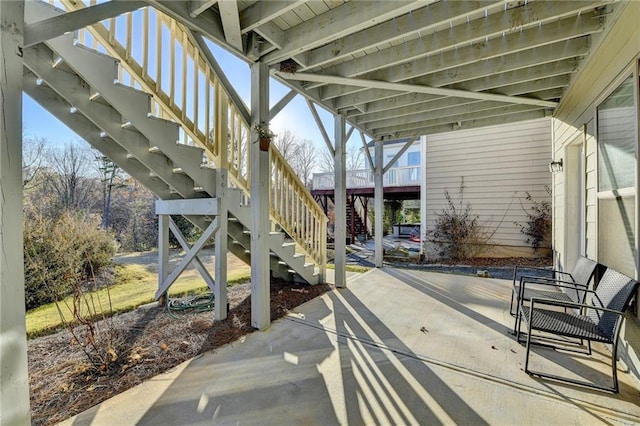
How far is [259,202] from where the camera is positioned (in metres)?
2.97

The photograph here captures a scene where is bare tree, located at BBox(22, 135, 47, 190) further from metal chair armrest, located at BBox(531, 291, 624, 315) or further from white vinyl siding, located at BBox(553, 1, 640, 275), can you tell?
white vinyl siding, located at BBox(553, 1, 640, 275)

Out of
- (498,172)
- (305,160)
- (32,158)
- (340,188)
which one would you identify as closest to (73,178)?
(32,158)

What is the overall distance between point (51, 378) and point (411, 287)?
4.25 meters

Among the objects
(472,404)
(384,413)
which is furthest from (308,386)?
(472,404)

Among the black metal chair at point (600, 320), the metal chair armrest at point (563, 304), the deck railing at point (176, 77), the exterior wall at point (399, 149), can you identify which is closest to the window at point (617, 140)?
the black metal chair at point (600, 320)

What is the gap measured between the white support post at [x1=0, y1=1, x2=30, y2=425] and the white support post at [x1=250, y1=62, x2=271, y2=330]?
1820mm

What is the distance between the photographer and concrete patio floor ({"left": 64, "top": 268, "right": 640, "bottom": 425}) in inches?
68.2

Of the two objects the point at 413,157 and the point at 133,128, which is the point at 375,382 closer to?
the point at 133,128

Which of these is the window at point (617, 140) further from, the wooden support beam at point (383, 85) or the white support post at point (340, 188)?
the white support post at point (340, 188)

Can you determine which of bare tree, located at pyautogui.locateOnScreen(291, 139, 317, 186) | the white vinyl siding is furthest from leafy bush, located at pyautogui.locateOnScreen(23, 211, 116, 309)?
bare tree, located at pyautogui.locateOnScreen(291, 139, 317, 186)

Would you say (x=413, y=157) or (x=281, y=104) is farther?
(x=413, y=157)

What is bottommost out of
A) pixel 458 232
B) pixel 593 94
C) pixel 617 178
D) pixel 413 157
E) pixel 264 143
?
pixel 458 232

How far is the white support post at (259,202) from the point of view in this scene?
9.75 ft

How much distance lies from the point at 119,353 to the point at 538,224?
29.1 ft
